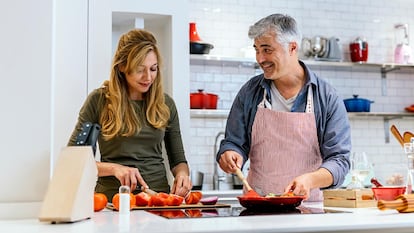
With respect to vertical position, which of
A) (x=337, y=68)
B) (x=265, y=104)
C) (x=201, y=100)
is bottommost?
(x=265, y=104)

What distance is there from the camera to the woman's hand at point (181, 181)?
2.52m

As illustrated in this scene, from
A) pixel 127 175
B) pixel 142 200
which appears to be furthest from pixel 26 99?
pixel 127 175

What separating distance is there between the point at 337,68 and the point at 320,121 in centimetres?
303

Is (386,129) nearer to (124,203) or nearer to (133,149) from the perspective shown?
(133,149)

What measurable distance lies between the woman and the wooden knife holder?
3.49ft

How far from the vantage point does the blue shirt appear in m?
2.41

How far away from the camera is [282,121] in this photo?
8.66 feet

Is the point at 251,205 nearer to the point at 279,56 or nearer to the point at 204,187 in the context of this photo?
the point at 279,56

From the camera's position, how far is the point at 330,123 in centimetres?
254

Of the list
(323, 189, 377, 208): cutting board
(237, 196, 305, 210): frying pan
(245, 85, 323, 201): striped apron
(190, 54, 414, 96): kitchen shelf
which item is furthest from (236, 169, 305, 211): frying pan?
(190, 54, 414, 96): kitchen shelf

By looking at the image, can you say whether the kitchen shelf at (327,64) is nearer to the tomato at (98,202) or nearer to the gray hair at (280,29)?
the gray hair at (280,29)

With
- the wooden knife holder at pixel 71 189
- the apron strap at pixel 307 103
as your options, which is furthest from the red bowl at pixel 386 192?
the wooden knife holder at pixel 71 189

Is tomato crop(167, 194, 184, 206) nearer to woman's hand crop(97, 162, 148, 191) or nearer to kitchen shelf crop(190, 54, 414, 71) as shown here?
woman's hand crop(97, 162, 148, 191)

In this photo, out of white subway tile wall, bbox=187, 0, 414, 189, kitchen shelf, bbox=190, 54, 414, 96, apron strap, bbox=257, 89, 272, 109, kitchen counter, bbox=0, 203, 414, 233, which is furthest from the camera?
white subway tile wall, bbox=187, 0, 414, 189
